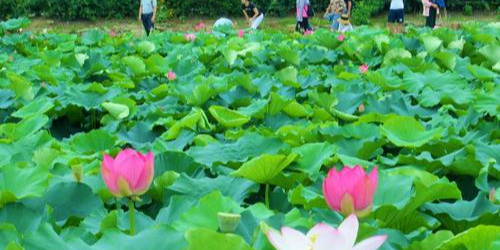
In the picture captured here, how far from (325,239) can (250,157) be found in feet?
2.43

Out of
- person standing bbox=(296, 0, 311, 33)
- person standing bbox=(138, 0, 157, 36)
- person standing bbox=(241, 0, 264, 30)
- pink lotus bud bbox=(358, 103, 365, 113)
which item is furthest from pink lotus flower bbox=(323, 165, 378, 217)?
person standing bbox=(241, 0, 264, 30)

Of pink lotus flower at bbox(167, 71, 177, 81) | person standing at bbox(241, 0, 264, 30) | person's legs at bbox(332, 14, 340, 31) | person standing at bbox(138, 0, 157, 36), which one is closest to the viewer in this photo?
pink lotus flower at bbox(167, 71, 177, 81)

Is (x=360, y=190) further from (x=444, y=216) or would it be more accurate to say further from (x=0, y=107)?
(x=0, y=107)

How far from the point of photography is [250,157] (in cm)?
141

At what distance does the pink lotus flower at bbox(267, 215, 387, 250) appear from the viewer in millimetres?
679

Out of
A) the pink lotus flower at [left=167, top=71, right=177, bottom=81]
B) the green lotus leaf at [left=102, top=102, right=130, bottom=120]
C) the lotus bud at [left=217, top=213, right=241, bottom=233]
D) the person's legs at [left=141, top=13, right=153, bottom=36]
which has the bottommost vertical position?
the person's legs at [left=141, top=13, right=153, bottom=36]

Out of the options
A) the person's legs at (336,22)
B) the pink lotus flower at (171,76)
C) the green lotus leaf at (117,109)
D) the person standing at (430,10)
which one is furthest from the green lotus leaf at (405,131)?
the person's legs at (336,22)

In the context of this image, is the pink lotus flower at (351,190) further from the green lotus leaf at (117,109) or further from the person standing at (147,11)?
the person standing at (147,11)

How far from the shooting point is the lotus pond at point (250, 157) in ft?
3.06

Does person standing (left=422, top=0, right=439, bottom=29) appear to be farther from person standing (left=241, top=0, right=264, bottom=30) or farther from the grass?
the grass

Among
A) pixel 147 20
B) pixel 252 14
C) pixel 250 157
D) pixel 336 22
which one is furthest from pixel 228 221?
pixel 252 14

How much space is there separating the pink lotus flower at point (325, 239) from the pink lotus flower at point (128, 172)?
0.31 metres

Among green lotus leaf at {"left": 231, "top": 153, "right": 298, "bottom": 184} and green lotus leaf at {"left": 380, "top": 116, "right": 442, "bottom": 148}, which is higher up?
green lotus leaf at {"left": 231, "top": 153, "right": 298, "bottom": 184}

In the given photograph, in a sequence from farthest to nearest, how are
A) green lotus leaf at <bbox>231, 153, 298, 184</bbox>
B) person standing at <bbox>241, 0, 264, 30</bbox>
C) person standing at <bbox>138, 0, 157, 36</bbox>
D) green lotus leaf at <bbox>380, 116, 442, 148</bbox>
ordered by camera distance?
person standing at <bbox>241, 0, 264, 30</bbox> < person standing at <bbox>138, 0, 157, 36</bbox> < green lotus leaf at <bbox>380, 116, 442, 148</bbox> < green lotus leaf at <bbox>231, 153, 298, 184</bbox>
